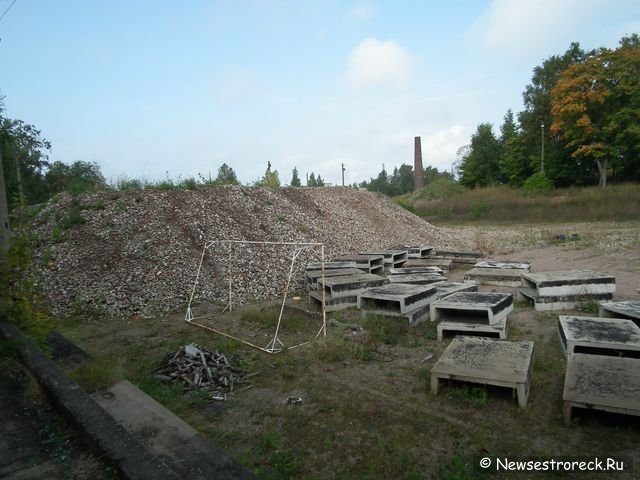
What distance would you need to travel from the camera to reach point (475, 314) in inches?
238

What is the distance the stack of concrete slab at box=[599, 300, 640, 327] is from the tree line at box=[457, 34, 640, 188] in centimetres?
2815

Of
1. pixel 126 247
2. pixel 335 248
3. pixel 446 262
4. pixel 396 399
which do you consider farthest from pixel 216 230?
pixel 396 399

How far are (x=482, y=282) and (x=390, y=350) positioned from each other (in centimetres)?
397

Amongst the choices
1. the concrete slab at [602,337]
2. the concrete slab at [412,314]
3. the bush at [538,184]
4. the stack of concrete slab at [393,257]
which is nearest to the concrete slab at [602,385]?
the concrete slab at [602,337]

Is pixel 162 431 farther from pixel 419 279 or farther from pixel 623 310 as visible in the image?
pixel 623 310

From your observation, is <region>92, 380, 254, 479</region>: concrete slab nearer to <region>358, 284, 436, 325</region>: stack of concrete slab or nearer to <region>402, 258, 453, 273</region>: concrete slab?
<region>358, 284, 436, 325</region>: stack of concrete slab

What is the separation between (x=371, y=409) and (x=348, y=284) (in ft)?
11.9

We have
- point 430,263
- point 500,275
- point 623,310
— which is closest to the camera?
point 623,310

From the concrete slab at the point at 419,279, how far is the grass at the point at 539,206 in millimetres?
18138

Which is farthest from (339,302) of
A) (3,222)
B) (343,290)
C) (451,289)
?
(3,222)

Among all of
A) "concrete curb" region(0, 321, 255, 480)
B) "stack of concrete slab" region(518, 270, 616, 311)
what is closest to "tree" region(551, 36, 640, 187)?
"stack of concrete slab" region(518, 270, 616, 311)

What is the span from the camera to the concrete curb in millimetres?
2217

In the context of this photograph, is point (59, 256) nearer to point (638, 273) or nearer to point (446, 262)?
point (446, 262)

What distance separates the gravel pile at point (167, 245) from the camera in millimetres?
8359
